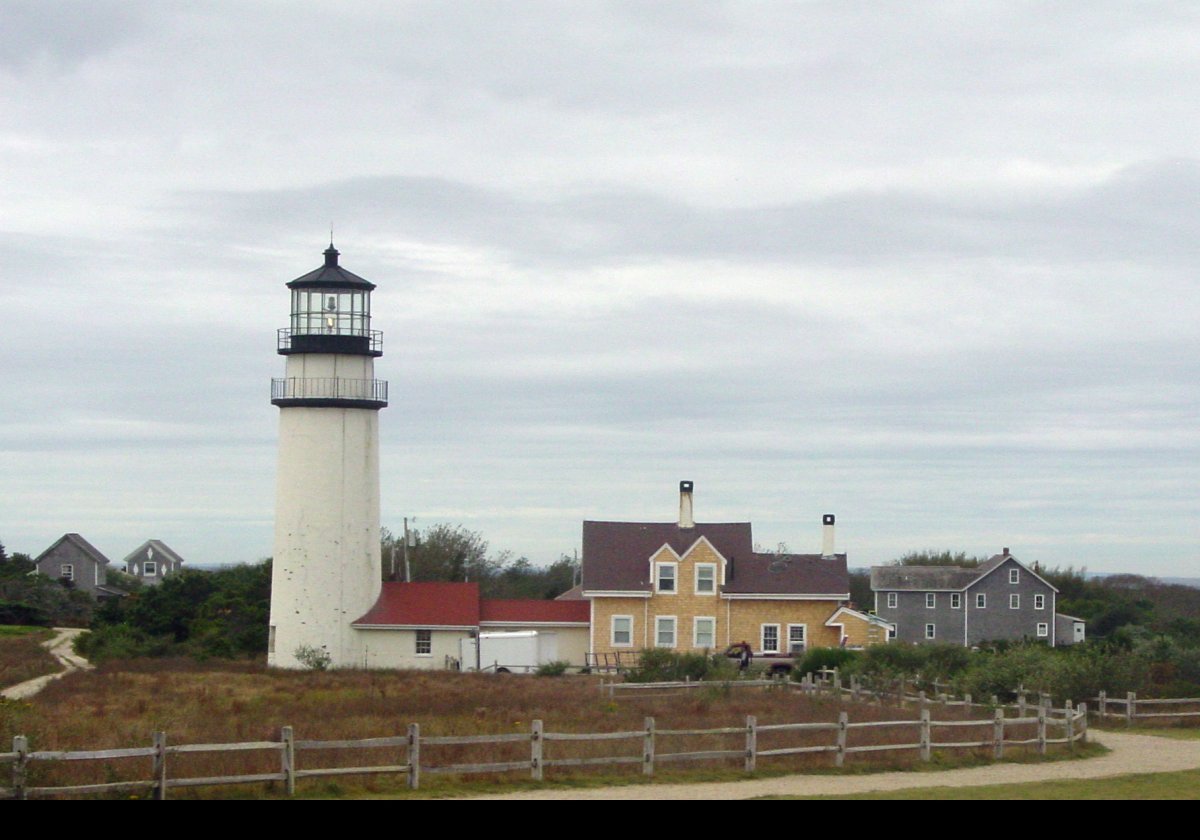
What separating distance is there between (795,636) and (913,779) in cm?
2722

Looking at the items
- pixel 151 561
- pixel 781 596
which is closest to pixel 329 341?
pixel 781 596

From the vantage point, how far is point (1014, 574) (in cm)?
6288

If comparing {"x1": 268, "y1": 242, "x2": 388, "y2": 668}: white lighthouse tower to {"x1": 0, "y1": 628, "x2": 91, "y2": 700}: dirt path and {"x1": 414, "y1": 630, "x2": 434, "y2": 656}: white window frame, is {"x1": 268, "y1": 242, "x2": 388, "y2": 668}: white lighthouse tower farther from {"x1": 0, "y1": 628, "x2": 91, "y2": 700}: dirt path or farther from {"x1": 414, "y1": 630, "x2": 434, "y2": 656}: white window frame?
{"x1": 0, "y1": 628, "x2": 91, "y2": 700}: dirt path

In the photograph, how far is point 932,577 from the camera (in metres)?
63.9

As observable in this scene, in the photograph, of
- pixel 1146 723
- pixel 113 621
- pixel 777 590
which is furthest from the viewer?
pixel 113 621

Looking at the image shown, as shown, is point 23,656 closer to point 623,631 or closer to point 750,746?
point 623,631

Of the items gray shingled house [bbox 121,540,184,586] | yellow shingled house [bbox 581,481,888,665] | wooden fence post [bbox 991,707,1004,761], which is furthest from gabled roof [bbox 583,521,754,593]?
gray shingled house [bbox 121,540,184,586]

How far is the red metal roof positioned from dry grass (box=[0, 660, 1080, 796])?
512 centimetres

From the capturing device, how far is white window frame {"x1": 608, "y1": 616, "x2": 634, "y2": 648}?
45281 mm

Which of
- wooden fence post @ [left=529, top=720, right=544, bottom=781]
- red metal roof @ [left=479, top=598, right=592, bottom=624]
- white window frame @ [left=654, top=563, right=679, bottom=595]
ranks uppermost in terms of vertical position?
white window frame @ [left=654, top=563, right=679, bottom=595]
